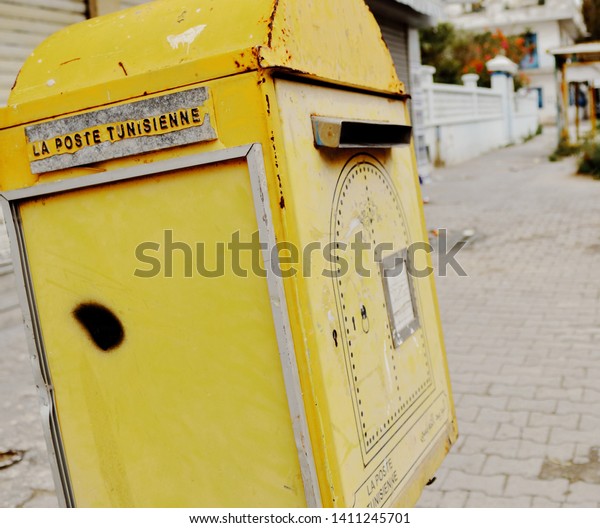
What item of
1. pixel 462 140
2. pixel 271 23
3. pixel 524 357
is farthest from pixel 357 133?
pixel 462 140

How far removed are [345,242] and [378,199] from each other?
266 mm

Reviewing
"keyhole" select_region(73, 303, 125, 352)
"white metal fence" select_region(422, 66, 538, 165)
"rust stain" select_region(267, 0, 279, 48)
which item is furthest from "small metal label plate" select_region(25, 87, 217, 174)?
"white metal fence" select_region(422, 66, 538, 165)

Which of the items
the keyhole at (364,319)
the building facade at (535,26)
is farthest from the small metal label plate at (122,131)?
the building facade at (535,26)

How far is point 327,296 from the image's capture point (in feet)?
5.02

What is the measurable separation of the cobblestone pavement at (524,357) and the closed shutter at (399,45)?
180 inches

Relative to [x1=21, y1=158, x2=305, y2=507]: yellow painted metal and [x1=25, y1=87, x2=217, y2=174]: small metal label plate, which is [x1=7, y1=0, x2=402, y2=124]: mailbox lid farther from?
[x1=21, y1=158, x2=305, y2=507]: yellow painted metal

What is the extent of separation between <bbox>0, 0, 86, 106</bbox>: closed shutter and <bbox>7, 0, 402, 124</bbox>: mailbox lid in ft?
14.1

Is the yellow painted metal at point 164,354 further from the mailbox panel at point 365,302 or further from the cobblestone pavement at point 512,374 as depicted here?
the cobblestone pavement at point 512,374

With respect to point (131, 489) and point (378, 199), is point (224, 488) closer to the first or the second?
point (131, 489)

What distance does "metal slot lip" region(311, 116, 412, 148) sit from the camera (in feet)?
5.02

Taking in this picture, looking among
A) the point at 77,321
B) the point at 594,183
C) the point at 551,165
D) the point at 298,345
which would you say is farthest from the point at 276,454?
the point at 551,165

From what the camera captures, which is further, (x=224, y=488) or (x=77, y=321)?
(x=77, y=321)

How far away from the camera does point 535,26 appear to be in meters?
38.8

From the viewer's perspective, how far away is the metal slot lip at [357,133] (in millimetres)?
1529
